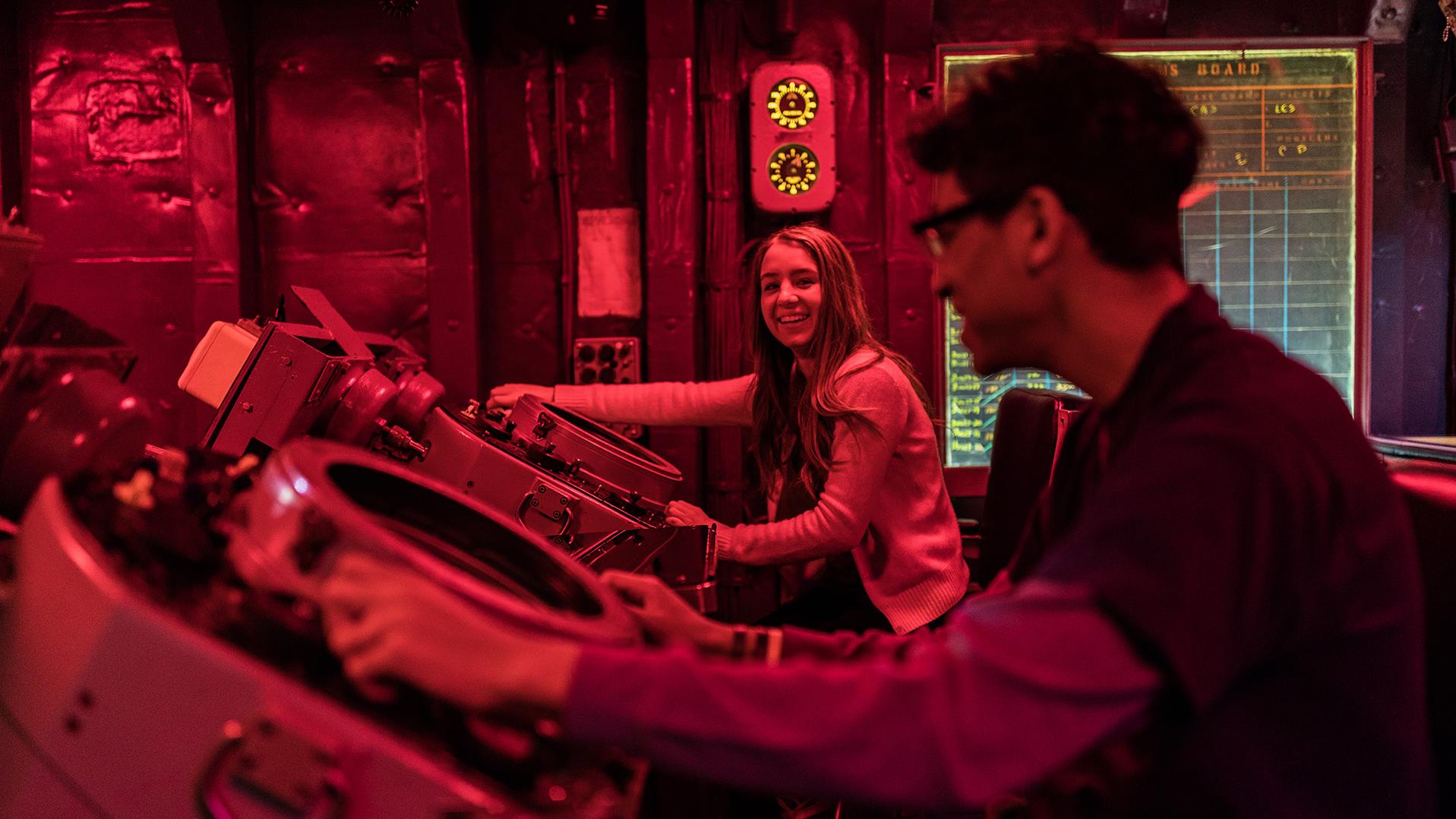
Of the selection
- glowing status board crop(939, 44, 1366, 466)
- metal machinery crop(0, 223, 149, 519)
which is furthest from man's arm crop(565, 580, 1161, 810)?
glowing status board crop(939, 44, 1366, 466)

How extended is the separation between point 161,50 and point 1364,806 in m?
3.99

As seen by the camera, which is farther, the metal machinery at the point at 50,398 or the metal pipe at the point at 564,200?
the metal pipe at the point at 564,200

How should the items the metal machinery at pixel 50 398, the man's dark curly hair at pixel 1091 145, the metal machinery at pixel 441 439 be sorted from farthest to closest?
the metal machinery at pixel 441 439, the metal machinery at pixel 50 398, the man's dark curly hair at pixel 1091 145

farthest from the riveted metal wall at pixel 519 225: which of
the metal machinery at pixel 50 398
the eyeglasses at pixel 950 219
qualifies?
the eyeglasses at pixel 950 219

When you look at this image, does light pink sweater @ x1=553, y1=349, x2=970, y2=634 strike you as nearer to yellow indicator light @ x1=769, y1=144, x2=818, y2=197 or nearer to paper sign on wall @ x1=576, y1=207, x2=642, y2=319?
yellow indicator light @ x1=769, y1=144, x2=818, y2=197

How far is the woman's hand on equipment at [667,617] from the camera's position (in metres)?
1.17

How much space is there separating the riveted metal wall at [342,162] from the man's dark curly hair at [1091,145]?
110 inches

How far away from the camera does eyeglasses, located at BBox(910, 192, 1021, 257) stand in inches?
38.4

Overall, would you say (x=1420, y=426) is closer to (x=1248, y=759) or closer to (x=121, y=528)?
(x=1248, y=759)

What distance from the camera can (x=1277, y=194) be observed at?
10.8 feet

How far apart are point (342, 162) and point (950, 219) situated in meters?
3.01

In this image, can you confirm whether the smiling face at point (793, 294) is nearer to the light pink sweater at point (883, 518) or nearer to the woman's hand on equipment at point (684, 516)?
the light pink sweater at point (883, 518)

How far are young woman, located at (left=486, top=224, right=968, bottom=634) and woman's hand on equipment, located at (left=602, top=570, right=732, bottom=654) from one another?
3.50 feet

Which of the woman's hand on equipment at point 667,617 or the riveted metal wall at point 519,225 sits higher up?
the riveted metal wall at point 519,225
